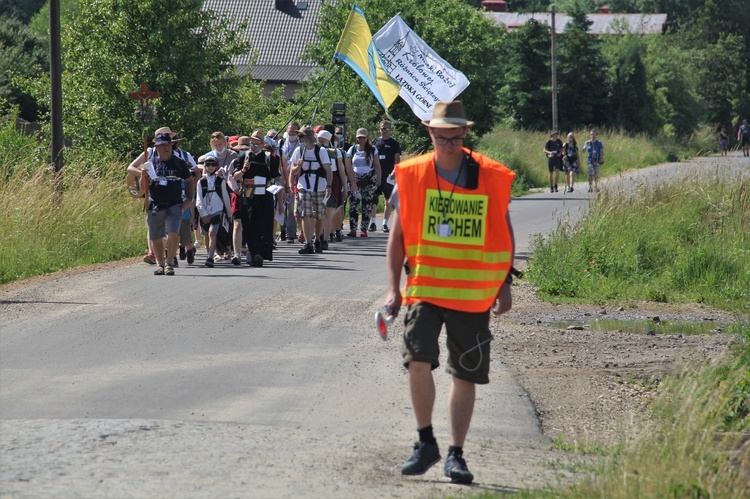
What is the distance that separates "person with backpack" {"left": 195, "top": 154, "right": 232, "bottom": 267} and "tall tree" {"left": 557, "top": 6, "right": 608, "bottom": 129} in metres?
47.3

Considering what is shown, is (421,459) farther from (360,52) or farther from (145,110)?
(360,52)

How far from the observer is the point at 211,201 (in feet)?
52.2

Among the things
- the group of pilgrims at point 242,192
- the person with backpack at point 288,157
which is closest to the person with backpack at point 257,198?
the group of pilgrims at point 242,192

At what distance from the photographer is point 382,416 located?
7.28m

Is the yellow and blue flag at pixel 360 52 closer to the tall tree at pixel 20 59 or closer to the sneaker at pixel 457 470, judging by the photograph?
the sneaker at pixel 457 470

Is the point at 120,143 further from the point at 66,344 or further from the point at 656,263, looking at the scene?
the point at 66,344

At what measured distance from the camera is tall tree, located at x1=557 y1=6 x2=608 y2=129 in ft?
202

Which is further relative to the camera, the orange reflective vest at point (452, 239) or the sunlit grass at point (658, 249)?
the sunlit grass at point (658, 249)

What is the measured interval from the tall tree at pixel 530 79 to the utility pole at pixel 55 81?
41.7 metres

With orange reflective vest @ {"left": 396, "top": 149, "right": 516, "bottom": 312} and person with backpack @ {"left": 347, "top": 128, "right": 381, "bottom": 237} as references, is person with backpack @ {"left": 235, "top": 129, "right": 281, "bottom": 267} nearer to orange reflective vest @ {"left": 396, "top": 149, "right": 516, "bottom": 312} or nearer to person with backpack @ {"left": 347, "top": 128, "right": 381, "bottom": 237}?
person with backpack @ {"left": 347, "top": 128, "right": 381, "bottom": 237}

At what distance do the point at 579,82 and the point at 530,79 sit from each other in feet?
12.5

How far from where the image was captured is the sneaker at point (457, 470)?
5746 millimetres

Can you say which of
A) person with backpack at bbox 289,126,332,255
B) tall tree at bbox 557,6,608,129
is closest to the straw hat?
person with backpack at bbox 289,126,332,255

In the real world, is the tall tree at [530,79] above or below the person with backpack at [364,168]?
above
